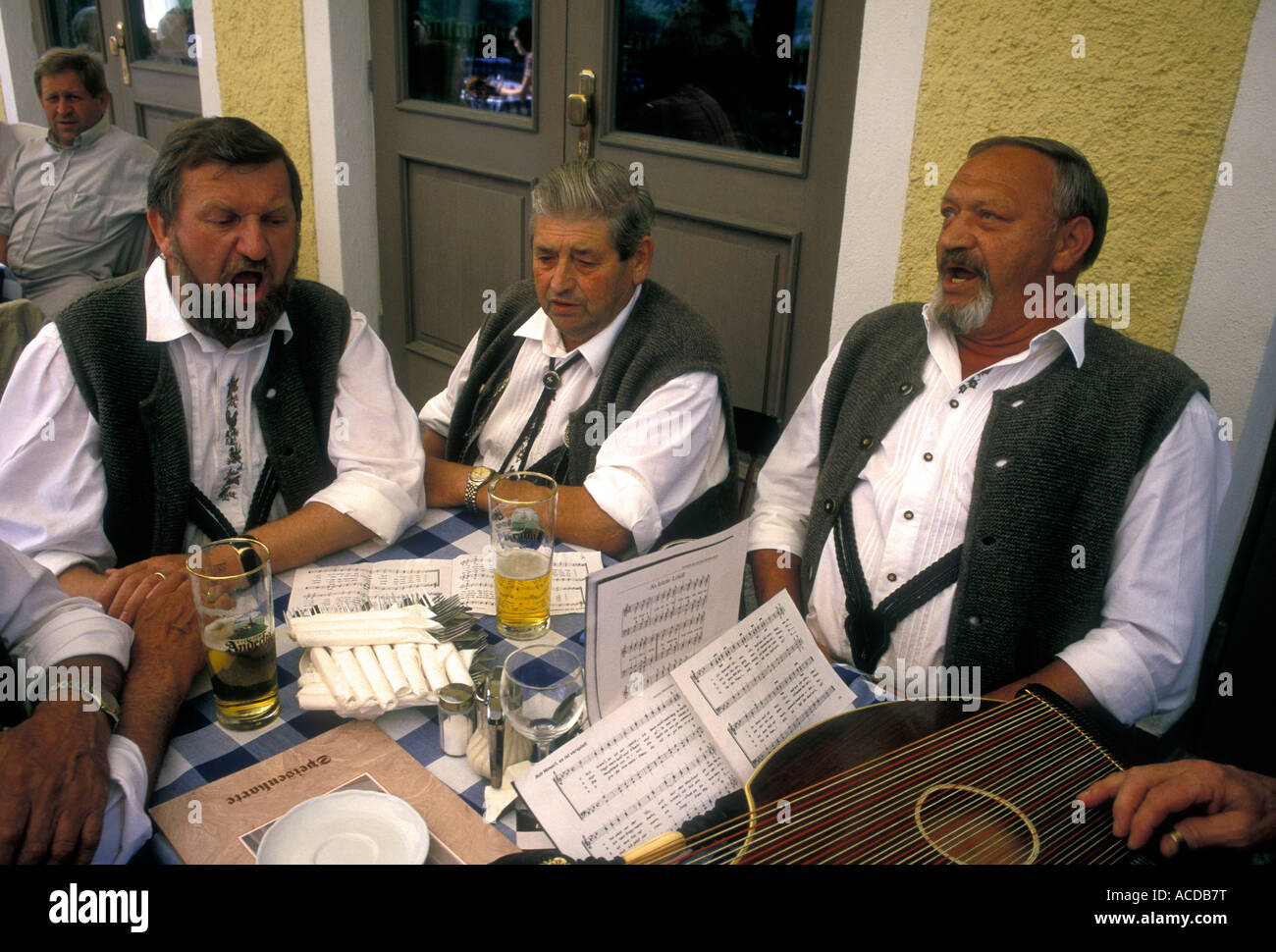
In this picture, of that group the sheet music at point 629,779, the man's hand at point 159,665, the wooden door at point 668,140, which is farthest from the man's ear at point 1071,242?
the man's hand at point 159,665

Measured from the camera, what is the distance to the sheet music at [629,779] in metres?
1.03

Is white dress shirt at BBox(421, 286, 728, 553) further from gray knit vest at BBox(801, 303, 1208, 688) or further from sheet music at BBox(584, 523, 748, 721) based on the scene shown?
sheet music at BBox(584, 523, 748, 721)

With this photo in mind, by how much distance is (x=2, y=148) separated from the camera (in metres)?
4.84

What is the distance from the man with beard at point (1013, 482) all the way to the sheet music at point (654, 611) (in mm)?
733

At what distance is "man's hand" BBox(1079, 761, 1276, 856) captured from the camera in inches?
45.0

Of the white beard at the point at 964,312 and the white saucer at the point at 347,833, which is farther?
the white beard at the point at 964,312

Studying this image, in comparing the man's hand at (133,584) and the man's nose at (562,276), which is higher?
the man's nose at (562,276)

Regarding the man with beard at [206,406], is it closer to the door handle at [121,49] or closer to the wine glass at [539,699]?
the wine glass at [539,699]

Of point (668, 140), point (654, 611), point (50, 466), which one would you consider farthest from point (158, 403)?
point (668, 140)

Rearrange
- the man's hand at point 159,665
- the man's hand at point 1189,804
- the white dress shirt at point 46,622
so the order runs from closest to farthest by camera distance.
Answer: the man's hand at point 1189,804, the man's hand at point 159,665, the white dress shirt at point 46,622

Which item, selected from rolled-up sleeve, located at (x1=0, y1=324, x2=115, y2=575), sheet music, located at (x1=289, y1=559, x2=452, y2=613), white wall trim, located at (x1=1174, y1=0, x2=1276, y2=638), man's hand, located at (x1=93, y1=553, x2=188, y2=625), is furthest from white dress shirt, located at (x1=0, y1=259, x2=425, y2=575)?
white wall trim, located at (x1=1174, y1=0, x2=1276, y2=638)

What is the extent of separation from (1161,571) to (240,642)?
5.31ft

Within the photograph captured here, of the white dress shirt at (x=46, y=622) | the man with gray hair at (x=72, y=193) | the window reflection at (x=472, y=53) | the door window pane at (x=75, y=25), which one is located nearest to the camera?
the white dress shirt at (x=46, y=622)
